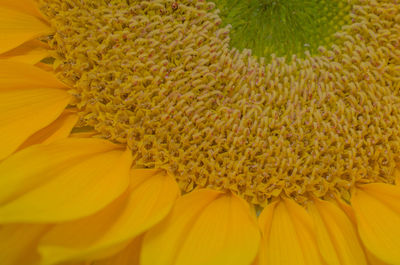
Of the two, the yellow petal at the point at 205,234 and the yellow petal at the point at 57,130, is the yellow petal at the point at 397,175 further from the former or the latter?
the yellow petal at the point at 57,130

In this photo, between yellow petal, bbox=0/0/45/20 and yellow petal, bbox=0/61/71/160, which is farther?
yellow petal, bbox=0/0/45/20

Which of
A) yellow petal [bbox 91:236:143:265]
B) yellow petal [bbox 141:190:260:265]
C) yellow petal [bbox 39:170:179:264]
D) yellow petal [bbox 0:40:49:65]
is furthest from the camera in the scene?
yellow petal [bbox 0:40:49:65]

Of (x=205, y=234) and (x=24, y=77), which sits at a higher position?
(x=24, y=77)

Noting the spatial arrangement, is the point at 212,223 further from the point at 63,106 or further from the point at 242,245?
the point at 63,106

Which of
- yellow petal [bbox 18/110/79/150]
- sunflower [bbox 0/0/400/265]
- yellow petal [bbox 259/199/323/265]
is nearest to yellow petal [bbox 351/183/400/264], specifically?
sunflower [bbox 0/0/400/265]

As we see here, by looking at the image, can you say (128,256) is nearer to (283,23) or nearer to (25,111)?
(25,111)

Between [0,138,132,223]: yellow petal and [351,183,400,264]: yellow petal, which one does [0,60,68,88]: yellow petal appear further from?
[351,183,400,264]: yellow petal

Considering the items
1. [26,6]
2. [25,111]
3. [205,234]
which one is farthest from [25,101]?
[205,234]
